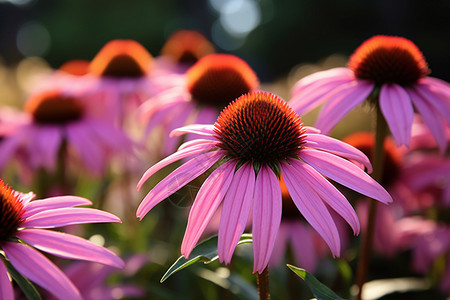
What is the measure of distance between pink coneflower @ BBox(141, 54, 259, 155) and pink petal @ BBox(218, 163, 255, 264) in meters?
0.74

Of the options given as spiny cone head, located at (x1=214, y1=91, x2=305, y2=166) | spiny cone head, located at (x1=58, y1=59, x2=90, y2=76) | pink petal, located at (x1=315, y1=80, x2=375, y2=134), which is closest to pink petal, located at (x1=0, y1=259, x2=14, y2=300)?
spiny cone head, located at (x1=214, y1=91, x2=305, y2=166)

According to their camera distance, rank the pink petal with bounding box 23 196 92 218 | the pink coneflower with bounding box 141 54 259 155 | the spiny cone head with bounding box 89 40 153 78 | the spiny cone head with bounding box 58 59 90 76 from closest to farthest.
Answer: the pink petal with bounding box 23 196 92 218 → the pink coneflower with bounding box 141 54 259 155 → the spiny cone head with bounding box 89 40 153 78 → the spiny cone head with bounding box 58 59 90 76

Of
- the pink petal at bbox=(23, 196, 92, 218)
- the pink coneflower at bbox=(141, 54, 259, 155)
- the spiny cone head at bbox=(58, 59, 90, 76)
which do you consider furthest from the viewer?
the spiny cone head at bbox=(58, 59, 90, 76)

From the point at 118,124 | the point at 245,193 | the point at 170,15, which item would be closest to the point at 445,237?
the point at 245,193

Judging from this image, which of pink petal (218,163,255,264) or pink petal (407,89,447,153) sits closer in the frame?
pink petal (218,163,255,264)

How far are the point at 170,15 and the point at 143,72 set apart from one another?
1627cm

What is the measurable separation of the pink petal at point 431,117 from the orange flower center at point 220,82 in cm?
63

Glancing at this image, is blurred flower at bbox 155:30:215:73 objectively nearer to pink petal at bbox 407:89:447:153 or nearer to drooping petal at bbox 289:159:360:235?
pink petal at bbox 407:89:447:153

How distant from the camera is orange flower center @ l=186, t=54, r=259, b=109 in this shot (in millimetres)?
1887

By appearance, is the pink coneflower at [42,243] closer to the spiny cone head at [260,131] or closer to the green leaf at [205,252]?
the green leaf at [205,252]

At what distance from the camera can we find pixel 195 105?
195 centimetres

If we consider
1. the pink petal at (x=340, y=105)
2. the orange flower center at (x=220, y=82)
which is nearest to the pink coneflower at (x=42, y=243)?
the pink petal at (x=340, y=105)

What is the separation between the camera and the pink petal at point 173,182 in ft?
3.48

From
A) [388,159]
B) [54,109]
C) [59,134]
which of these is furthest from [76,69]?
[388,159]
